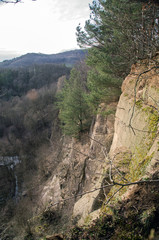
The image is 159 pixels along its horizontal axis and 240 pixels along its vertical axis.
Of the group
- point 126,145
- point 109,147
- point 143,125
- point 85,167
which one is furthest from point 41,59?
Answer: point 143,125

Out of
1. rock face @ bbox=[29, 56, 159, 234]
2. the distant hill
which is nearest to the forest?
rock face @ bbox=[29, 56, 159, 234]

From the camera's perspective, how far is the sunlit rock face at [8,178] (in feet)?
72.4

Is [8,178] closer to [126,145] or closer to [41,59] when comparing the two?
[126,145]

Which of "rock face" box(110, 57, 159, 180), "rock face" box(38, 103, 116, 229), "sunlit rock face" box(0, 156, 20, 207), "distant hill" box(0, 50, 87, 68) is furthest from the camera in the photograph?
"distant hill" box(0, 50, 87, 68)

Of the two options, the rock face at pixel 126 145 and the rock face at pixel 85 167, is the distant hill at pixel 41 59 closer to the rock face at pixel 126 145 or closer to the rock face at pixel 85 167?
the rock face at pixel 85 167

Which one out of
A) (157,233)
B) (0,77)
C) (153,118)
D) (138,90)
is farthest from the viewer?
(0,77)

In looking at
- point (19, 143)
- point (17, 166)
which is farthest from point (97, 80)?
point (19, 143)

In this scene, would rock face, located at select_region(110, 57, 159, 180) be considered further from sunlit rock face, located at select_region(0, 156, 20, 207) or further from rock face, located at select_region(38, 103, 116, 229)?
sunlit rock face, located at select_region(0, 156, 20, 207)

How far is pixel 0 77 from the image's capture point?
56.9 meters

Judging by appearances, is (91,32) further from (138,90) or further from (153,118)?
(153,118)

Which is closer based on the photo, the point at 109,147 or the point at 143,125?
the point at 143,125

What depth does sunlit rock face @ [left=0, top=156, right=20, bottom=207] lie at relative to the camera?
22.1m

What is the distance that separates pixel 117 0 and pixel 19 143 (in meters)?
33.7

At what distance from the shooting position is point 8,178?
24875 mm
